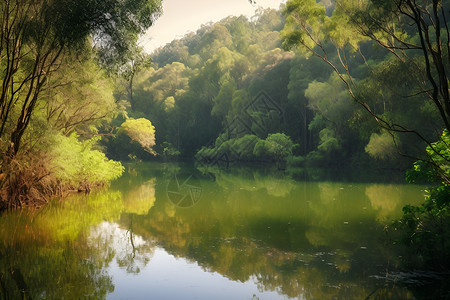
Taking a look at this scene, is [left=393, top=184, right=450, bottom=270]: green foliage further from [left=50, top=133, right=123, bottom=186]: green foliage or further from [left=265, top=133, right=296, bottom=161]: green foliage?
[left=265, top=133, right=296, bottom=161]: green foliage

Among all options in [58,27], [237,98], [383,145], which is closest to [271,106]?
[237,98]

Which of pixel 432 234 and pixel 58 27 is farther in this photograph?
pixel 58 27

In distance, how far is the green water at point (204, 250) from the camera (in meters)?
6.81

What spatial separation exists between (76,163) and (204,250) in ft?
29.1

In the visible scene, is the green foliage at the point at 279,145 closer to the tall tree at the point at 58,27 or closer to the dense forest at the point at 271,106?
the dense forest at the point at 271,106

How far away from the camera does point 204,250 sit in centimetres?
934

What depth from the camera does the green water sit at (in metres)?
6.81

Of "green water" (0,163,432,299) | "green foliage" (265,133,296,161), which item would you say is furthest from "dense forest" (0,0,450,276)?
"green water" (0,163,432,299)

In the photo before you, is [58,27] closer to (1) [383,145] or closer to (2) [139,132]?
(2) [139,132]

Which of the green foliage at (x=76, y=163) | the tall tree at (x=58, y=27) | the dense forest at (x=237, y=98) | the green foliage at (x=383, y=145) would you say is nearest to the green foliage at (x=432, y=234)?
the dense forest at (x=237, y=98)

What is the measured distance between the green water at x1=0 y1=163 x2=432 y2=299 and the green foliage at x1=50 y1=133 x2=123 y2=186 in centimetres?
138

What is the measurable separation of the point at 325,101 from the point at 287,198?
19.9 meters

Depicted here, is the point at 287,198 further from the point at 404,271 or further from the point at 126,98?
the point at 126,98

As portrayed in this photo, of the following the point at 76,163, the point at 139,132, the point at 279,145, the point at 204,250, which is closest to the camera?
the point at 204,250
